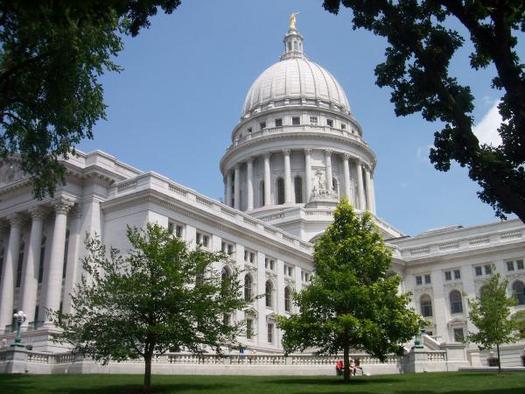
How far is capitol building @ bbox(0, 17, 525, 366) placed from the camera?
52.6 metres

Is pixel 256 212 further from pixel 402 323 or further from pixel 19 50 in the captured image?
pixel 19 50

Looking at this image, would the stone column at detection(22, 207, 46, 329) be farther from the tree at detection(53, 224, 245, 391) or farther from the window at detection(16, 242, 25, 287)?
the tree at detection(53, 224, 245, 391)

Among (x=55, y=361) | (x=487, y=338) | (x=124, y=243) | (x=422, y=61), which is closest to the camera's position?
(x=422, y=61)

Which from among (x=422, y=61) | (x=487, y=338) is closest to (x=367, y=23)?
(x=422, y=61)

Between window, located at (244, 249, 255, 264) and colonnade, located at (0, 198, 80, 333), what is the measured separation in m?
15.9

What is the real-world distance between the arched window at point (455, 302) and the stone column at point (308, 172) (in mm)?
25349

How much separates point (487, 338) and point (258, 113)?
67.4 meters

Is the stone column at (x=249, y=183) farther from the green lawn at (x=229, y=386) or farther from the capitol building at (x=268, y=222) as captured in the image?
the green lawn at (x=229, y=386)

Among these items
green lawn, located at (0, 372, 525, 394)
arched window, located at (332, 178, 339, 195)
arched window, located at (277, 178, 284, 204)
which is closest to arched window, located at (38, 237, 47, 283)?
green lawn, located at (0, 372, 525, 394)

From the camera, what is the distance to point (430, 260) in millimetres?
76750

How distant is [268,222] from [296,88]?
102 ft

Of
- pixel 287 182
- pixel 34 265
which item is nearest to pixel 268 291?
pixel 34 265

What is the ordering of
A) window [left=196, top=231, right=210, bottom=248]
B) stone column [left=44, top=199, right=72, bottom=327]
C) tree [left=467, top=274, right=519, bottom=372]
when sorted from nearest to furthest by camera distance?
tree [left=467, top=274, right=519, bottom=372] < stone column [left=44, top=199, right=72, bottom=327] < window [left=196, top=231, right=210, bottom=248]

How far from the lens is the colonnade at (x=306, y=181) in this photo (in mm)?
92938
